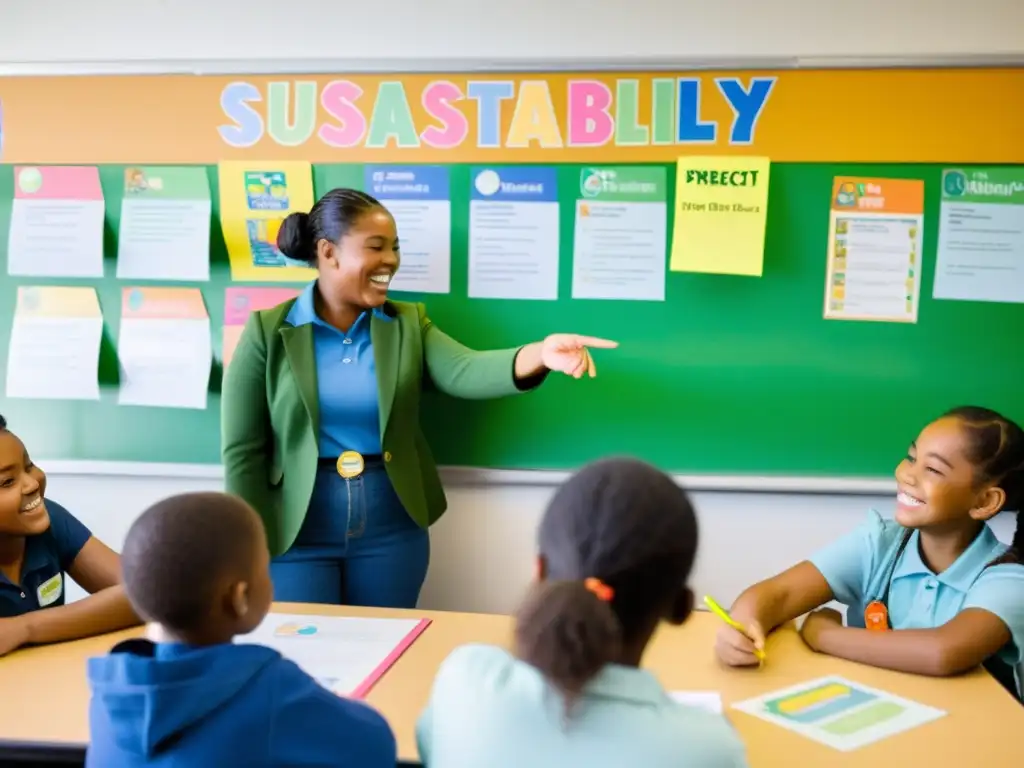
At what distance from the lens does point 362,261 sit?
221cm

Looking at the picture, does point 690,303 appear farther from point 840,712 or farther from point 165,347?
point 165,347

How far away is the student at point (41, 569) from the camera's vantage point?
1673mm

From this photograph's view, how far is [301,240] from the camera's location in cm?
230

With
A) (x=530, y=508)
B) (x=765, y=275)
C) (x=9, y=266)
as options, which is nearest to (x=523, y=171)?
(x=765, y=275)

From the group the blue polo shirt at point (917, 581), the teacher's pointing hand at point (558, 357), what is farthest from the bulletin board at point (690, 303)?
the blue polo shirt at point (917, 581)

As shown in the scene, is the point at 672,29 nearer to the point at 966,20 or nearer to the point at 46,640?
the point at 966,20

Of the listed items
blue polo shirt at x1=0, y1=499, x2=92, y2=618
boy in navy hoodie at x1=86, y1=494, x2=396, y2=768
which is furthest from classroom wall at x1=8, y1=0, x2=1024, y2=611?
boy in navy hoodie at x1=86, y1=494, x2=396, y2=768

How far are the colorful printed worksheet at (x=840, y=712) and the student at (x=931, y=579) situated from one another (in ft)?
0.37

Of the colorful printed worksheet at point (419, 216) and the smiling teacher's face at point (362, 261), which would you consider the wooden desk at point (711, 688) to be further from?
the colorful printed worksheet at point (419, 216)

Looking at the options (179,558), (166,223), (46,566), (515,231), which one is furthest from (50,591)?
(515,231)

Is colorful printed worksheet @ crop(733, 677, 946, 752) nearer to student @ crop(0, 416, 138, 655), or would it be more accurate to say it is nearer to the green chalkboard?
the green chalkboard

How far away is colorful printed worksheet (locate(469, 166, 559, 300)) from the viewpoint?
2.53 meters

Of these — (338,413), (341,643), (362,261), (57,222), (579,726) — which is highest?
(57,222)

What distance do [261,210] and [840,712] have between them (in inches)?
79.9
